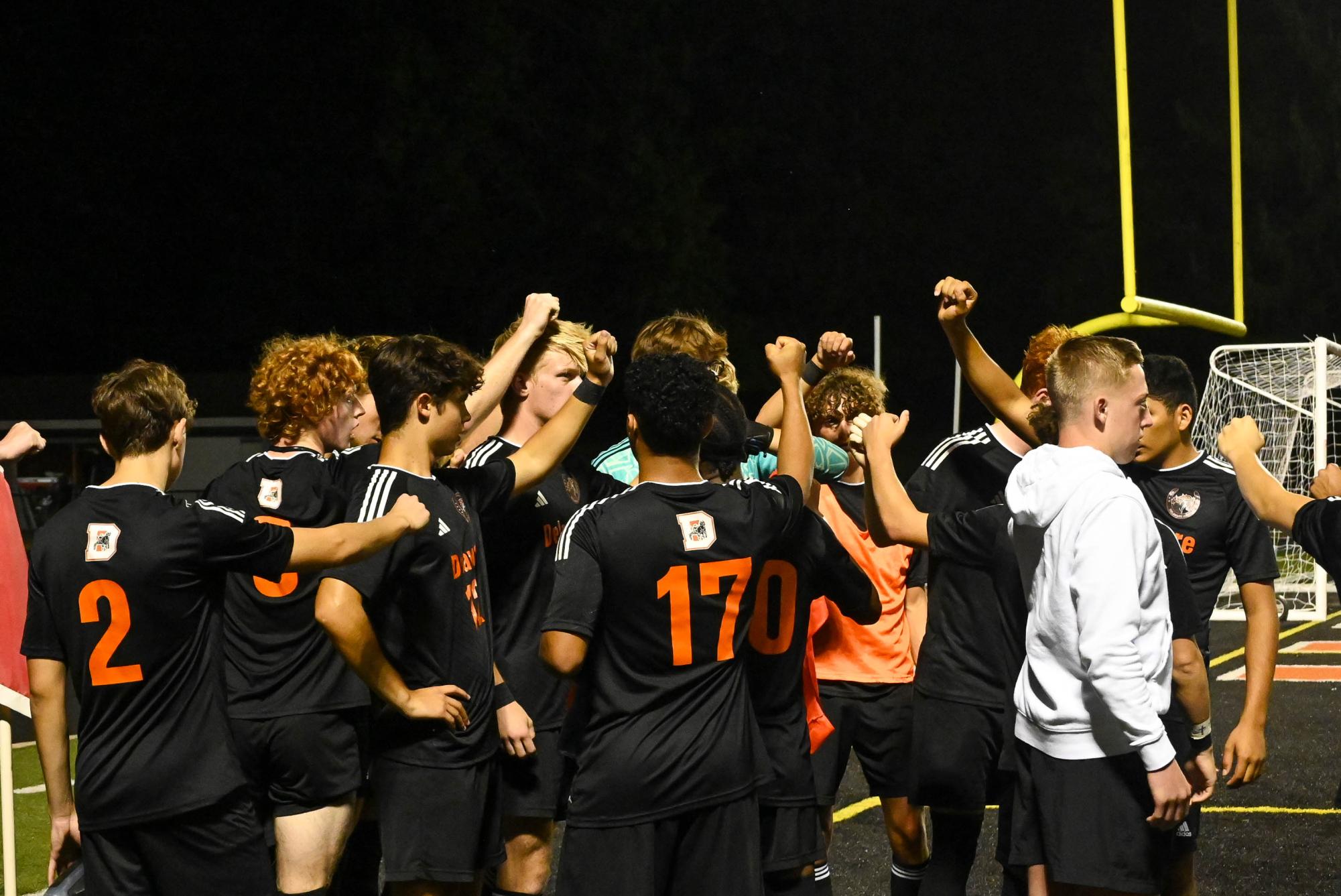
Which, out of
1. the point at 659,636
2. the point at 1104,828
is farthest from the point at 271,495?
the point at 1104,828

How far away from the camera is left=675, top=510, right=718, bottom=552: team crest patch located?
355cm

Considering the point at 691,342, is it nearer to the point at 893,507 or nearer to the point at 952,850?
the point at 893,507

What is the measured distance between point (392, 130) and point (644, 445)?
2415 centimetres

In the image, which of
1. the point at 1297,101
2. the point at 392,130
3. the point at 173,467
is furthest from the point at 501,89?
the point at 173,467

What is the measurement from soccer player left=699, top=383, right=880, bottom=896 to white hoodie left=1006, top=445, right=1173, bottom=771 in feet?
1.74

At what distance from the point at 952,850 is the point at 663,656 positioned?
1.64 meters

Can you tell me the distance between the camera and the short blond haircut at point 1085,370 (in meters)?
3.66

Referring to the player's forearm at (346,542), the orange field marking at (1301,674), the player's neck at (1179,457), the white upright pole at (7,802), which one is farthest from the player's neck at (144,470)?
the orange field marking at (1301,674)

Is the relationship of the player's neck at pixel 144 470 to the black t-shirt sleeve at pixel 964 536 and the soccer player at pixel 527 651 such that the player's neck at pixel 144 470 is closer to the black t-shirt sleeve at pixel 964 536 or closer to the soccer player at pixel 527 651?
the soccer player at pixel 527 651

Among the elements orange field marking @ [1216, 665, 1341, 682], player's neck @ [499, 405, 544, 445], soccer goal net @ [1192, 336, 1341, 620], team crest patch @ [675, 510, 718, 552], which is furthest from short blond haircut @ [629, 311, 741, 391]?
soccer goal net @ [1192, 336, 1341, 620]

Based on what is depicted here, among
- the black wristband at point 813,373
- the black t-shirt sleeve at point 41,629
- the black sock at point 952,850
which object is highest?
the black wristband at point 813,373

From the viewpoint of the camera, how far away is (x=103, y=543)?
3.61 metres

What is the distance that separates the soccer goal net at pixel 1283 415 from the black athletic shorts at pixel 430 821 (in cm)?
1265

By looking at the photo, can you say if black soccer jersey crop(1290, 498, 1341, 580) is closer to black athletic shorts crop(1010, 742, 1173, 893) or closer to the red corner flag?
black athletic shorts crop(1010, 742, 1173, 893)
